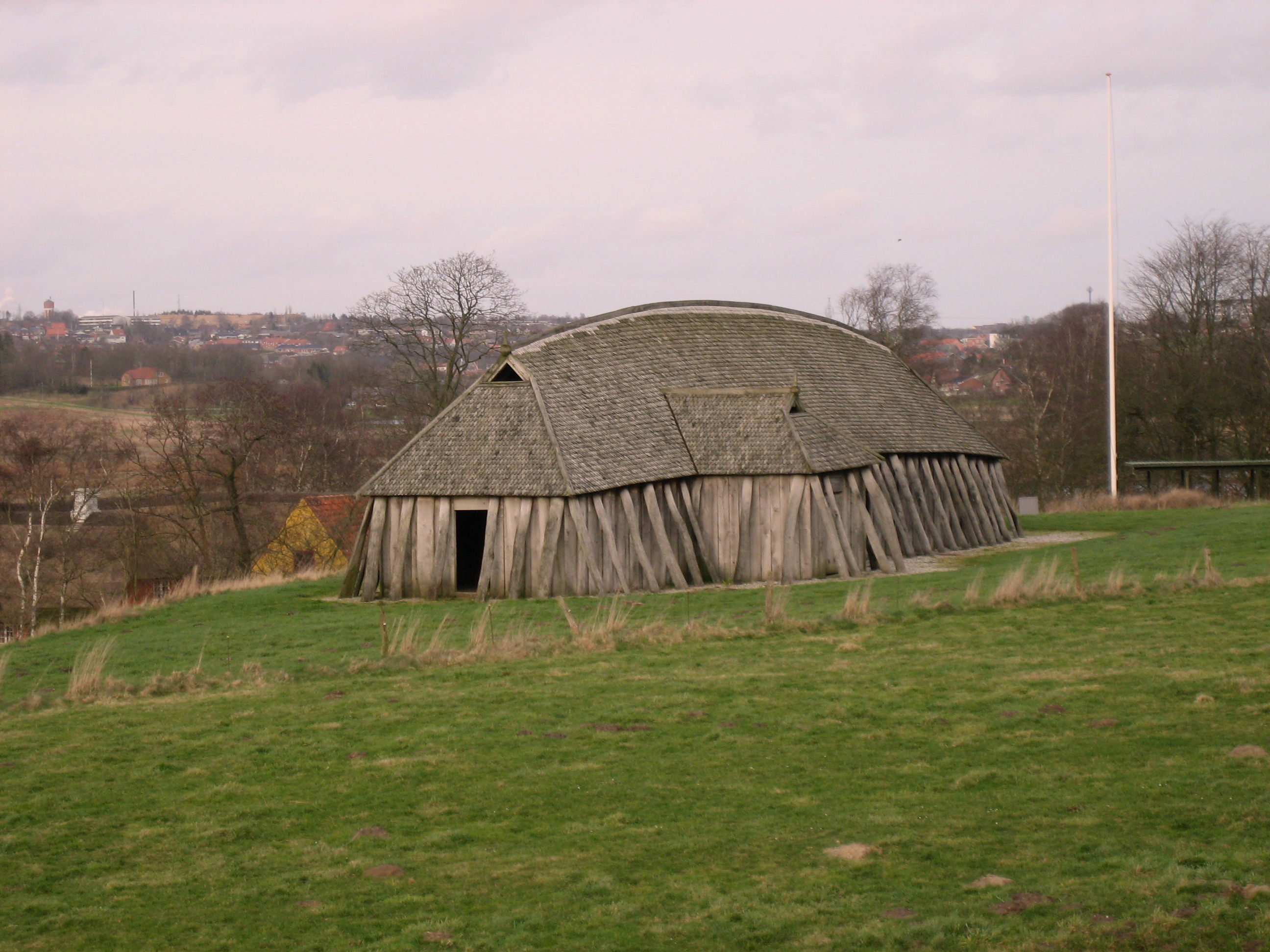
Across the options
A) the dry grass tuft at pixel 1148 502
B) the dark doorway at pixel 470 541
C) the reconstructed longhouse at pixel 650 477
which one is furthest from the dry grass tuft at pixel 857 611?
the dry grass tuft at pixel 1148 502

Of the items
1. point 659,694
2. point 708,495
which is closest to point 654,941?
point 659,694

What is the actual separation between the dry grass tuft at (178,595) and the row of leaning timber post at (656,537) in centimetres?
388

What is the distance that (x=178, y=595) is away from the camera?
1093 inches

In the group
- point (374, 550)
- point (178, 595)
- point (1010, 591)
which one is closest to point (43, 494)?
point (178, 595)

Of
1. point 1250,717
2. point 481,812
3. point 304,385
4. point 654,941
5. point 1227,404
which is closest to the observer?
point 654,941

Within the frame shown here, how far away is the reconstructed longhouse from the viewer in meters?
26.2

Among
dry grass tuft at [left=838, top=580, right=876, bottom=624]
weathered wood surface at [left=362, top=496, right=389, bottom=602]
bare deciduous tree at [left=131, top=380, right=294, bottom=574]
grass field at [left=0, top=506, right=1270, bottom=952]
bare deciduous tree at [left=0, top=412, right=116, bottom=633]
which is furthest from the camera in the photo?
bare deciduous tree at [left=131, top=380, right=294, bottom=574]

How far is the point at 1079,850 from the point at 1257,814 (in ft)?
4.61

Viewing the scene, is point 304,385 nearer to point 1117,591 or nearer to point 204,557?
point 204,557

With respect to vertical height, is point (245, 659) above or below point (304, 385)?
below

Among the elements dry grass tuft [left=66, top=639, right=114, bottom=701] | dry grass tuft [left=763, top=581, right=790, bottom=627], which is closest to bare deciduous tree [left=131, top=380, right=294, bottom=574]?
dry grass tuft [left=66, top=639, right=114, bottom=701]

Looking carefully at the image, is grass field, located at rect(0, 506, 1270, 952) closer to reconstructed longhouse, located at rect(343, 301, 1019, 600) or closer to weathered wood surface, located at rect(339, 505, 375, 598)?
reconstructed longhouse, located at rect(343, 301, 1019, 600)

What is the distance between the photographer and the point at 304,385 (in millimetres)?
66500

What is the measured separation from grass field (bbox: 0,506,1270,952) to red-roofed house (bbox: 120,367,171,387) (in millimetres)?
85738
